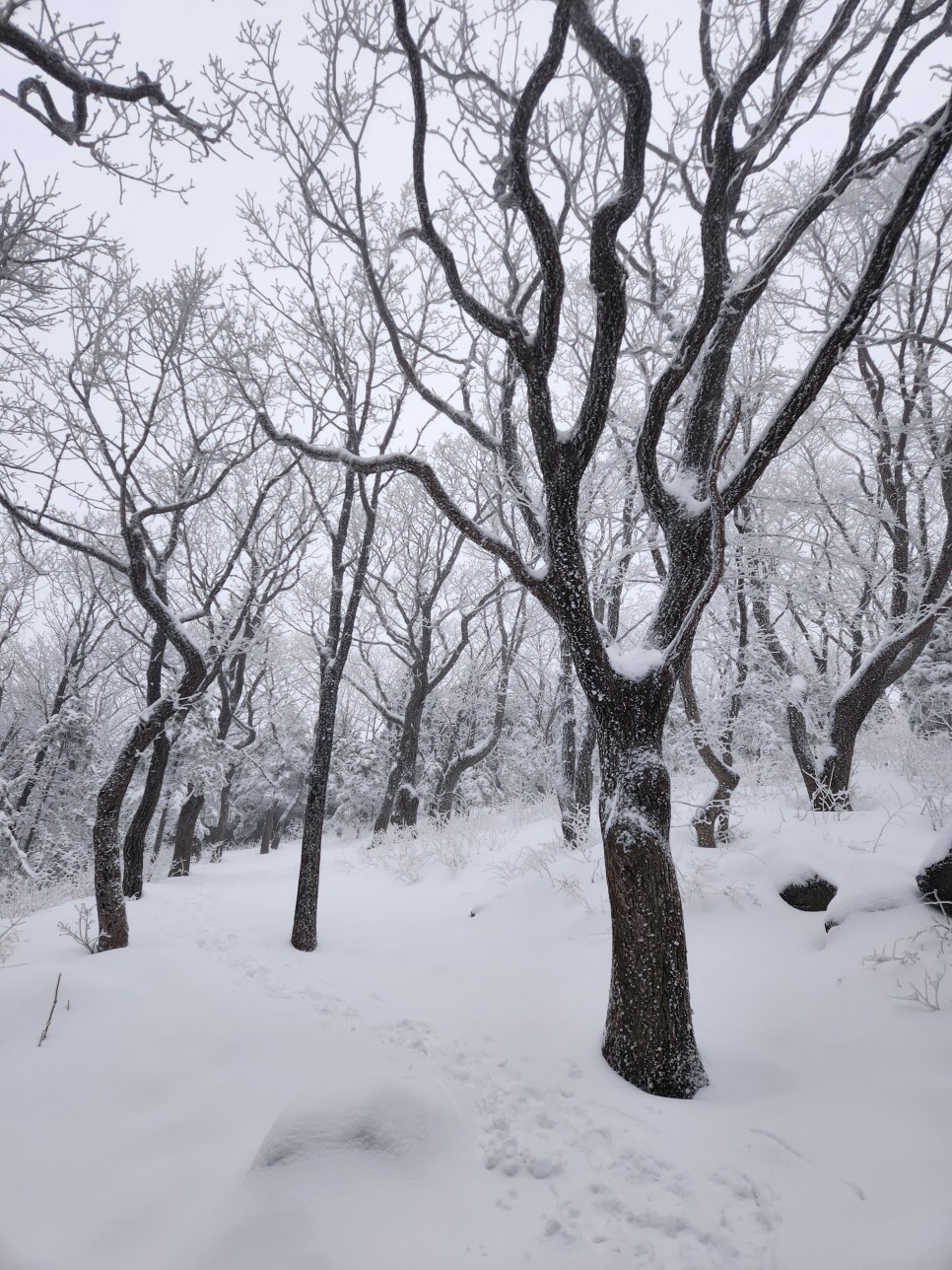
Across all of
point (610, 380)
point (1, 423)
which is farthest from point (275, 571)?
point (610, 380)

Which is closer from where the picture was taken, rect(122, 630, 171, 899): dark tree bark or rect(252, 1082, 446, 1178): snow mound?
rect(252, 1082, 446, 1178): snow mound

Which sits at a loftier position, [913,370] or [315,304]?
[315,304]

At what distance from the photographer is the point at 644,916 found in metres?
3.36

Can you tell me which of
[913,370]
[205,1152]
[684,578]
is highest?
[913,370]

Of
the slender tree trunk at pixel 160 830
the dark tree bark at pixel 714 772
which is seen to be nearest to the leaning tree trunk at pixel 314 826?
the dark tree bark at pixel 714 772

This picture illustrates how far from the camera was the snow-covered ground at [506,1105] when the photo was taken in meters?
2.25

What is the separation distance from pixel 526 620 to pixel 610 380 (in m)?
11.3

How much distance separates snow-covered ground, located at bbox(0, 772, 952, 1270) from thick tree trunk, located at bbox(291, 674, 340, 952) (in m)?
1.04

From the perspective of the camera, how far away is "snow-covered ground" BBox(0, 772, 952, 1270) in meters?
2.25

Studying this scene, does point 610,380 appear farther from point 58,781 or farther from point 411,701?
point 58,781

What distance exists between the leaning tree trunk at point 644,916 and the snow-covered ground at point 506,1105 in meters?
0.19

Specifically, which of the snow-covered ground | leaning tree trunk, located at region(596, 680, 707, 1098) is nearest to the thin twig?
the snow-covered ground

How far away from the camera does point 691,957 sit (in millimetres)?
4469

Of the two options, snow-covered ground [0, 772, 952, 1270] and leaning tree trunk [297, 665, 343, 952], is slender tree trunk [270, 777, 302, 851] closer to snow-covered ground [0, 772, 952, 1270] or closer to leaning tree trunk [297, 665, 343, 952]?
leaning tree trunk [297, 665, 343, 952]
